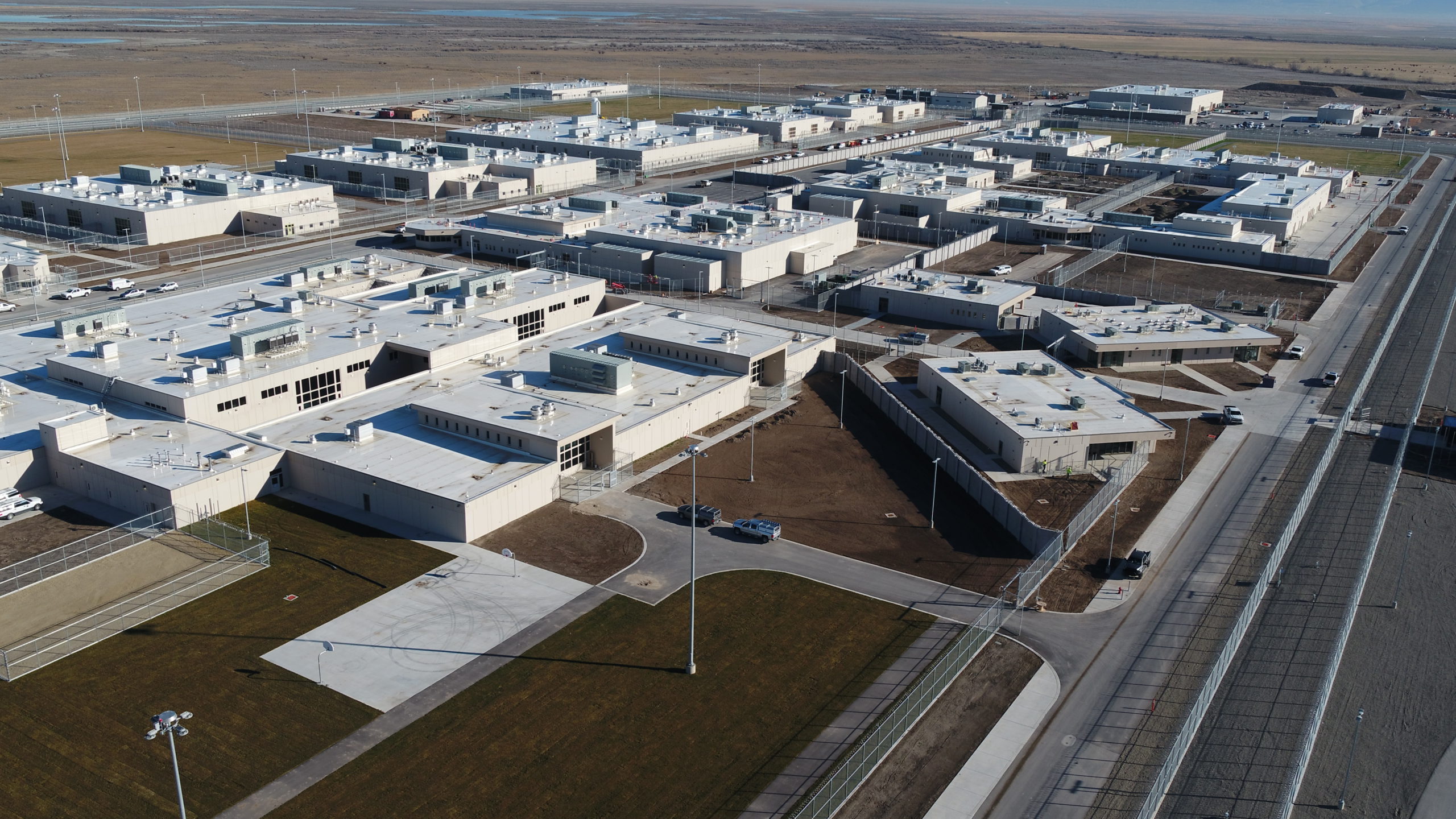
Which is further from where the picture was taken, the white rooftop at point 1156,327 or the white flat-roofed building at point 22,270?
the white flat-roofed building at point 22,270

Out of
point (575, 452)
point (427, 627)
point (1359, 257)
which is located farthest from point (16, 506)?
point (1359, 257)

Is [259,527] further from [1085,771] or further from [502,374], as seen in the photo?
[1085,771]

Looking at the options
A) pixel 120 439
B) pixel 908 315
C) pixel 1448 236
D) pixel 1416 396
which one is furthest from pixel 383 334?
pixel 1448 236

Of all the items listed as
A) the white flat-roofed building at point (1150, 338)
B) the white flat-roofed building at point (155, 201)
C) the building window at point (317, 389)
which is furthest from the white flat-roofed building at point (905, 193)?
the building window at point (317, 389)

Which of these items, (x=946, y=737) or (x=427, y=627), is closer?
(x=946, y=737)

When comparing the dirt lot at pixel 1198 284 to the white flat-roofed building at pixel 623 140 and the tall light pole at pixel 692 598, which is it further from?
the white flat-roofed building at pixel 623 140

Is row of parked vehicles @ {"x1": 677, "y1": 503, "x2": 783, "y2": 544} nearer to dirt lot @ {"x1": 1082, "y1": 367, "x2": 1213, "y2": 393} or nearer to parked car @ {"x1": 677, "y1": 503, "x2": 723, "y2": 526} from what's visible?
parked car @ {"x1": 677, "y1": 503, "x2": 723, "y2": 526}

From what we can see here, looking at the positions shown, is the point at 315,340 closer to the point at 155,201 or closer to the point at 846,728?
the point at 846,728
